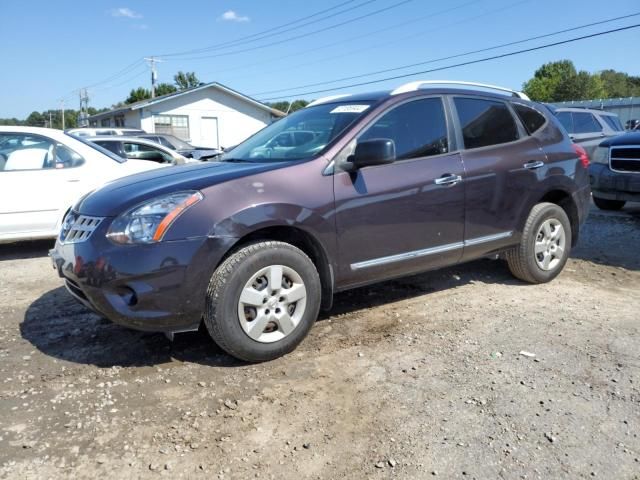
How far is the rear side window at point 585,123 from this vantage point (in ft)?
37.9

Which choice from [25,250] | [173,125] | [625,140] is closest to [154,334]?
[25,250]

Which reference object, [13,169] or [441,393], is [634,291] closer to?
[441,393]

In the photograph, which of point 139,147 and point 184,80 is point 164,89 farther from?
point 139,147

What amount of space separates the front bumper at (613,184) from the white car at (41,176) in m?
6.51

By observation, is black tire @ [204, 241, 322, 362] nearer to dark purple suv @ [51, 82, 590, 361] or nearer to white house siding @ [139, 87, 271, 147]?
dark purple suv @ [51, 82, 590, 361]

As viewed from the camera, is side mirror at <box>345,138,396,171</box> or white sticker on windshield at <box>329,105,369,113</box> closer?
side mirror at <box>345,138,396,171</box>

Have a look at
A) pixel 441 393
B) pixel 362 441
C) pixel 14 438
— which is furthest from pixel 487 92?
pixel 14 438

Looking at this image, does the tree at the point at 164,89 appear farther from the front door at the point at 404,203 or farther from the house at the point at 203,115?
the front door at the point at 404,203

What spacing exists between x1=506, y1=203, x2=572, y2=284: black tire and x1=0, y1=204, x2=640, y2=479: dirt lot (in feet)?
1.11

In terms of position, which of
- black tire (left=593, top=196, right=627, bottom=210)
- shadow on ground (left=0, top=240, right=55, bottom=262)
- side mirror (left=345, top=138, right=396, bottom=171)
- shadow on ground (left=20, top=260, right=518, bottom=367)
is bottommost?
shadow on ground (left=20, top=260, right=518, bottom=367)

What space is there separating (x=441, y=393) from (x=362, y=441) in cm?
66

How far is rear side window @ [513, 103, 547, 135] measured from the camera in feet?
15.8

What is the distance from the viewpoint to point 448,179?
13.3ft

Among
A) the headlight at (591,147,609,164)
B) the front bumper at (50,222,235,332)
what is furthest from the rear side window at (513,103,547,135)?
the headlight at (591,147,609,164)
